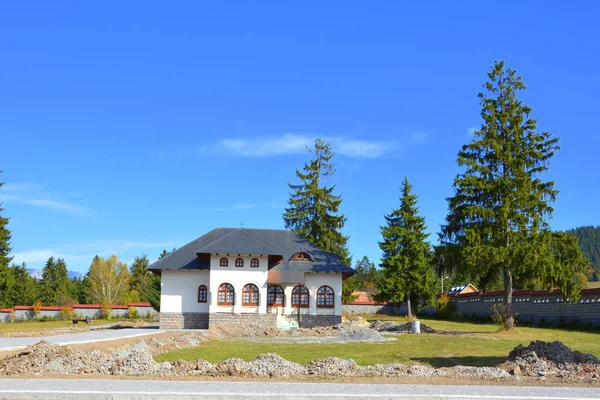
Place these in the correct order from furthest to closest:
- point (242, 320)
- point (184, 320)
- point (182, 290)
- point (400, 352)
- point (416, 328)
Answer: point (182, 290) < point (184, 320) < point (242, 320) < point (416, 328) < point (400, 352)

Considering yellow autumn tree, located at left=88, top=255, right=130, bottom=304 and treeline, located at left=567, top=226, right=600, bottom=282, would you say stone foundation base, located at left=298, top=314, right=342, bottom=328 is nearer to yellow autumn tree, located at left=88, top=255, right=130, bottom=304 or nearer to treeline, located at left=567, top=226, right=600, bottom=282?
yellow autumn tree, located at left=88, top=255, right=130, bottom=304

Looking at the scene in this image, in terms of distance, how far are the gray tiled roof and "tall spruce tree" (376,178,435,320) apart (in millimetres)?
7715

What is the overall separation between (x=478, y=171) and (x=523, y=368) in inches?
777

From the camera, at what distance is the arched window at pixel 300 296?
36.8m

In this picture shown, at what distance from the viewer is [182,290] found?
36125mm

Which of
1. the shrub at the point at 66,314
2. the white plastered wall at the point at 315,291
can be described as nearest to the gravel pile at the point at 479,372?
the white plastered wall at the point at 315,291

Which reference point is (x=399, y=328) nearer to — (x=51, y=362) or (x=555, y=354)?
(x=555, y=354)

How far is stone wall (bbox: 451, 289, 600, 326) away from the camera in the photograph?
104 ft

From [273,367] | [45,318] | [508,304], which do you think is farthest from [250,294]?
[273,367]

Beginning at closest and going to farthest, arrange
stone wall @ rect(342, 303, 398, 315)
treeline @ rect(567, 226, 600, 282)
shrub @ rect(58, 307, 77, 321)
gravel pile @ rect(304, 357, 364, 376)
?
gravel pile @ rect(304, 357, 364, 376), shrub @ rect(58, 307, 77, 321), stone wall @ rect(342, 303, 398, 315), treeline @ rect(567, 226, 600, 282)

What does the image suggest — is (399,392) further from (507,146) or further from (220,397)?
(507,146)

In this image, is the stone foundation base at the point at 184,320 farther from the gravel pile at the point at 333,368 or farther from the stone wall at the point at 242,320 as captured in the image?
the gravel pile at the point at 333,368

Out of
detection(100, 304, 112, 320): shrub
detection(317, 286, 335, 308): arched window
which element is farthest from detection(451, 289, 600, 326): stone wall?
detection(100, 304, 112, 320): shrub

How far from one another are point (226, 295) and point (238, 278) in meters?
1.25
